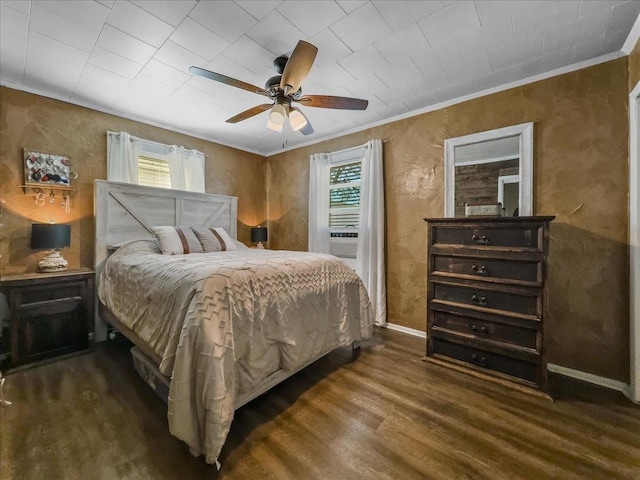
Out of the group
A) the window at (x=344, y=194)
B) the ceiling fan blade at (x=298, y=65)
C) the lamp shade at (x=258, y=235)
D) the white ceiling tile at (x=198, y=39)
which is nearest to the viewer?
the ceiling fan blade at (x=298, y=65)

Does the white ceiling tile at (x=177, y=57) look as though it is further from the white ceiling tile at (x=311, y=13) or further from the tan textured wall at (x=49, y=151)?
the tan textured wall at (x=49, y=151)

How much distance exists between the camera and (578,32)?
1.85m

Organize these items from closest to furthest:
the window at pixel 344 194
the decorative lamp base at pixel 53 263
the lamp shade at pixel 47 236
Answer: the lamp shade at pixel 47 236
the decorative lamp base at pixel 53 263
the window at pixel 344 194

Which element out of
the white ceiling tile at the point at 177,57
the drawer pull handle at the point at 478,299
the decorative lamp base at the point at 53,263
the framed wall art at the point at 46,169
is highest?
the white ceiling tile at the point at 177,57

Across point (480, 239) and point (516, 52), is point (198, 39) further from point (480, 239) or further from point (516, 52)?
point (480, 239)

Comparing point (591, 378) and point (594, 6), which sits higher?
point (594, 6)

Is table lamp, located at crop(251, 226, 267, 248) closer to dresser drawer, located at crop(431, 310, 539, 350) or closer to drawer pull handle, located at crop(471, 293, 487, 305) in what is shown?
dresser drawer, located at crop(431, 310, 539, 350)

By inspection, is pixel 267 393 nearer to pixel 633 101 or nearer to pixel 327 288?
pixel 327 288

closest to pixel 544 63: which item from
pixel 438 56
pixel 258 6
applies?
pixel 438 56

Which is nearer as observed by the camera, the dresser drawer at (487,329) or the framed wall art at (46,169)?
the dresser drawer at (487,329)

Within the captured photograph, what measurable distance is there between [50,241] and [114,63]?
5.66ft

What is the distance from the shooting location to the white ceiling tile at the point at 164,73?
87.7 inches

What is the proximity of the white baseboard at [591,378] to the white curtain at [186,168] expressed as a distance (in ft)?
14.7

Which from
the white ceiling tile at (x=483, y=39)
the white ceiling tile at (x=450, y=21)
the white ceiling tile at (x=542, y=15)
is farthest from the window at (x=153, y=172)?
the white ceiling tile at (x=542, y=15)
